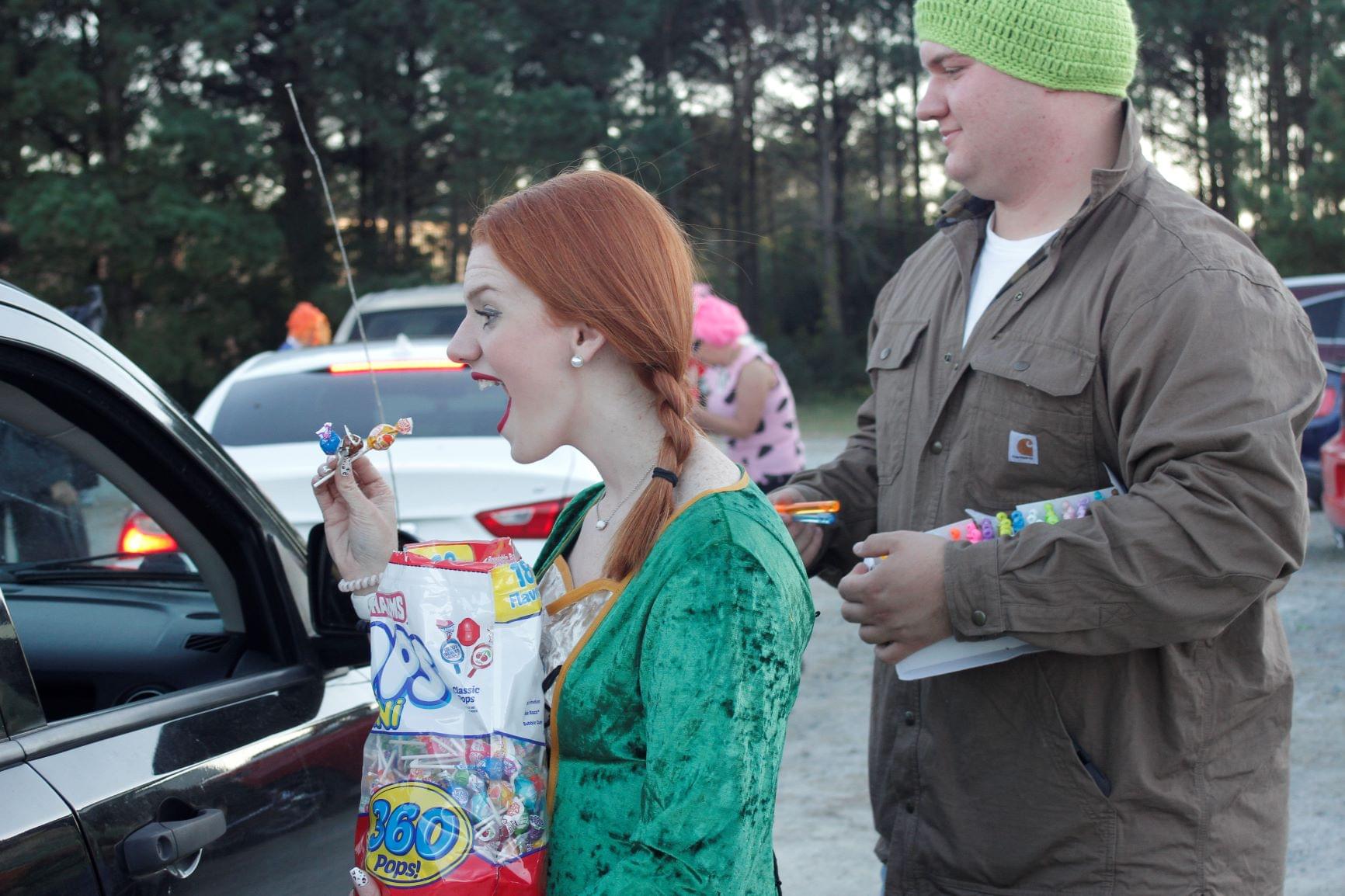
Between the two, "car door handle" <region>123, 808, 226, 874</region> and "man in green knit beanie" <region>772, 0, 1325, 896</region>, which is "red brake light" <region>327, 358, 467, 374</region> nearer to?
"man in green knit beanie" <region>772, 0, 1325, 896</region>

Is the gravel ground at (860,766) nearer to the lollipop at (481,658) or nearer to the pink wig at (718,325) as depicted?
the pink wig at (718,325)

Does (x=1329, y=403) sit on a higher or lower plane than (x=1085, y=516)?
lower

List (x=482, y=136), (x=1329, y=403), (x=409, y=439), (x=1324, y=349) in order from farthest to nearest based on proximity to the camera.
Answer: (x=482, y=136) → (x=1324, y=349) → (x=1329, y=403) → (x=409, y=439)

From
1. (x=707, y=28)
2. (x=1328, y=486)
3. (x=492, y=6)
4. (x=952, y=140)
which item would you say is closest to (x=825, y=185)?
(x=707, y=28)

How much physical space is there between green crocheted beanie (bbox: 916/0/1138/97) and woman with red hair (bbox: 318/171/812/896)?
775mm

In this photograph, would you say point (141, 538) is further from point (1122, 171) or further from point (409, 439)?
point (409, 439)

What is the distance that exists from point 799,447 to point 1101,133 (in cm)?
460

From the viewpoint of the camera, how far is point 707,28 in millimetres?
37562

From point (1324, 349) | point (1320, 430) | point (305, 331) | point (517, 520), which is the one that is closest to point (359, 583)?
point (517, 520)

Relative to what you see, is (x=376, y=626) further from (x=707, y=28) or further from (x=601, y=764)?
(x=707, y=28)

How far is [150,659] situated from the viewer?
2.22 m

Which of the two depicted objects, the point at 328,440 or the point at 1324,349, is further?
the point at 1324,349

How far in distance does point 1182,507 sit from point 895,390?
72 centimetres

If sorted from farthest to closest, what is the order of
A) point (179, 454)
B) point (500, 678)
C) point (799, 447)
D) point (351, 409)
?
point (799, 447) → point (351, 409) → point (179, 454) → point (500, 678)
